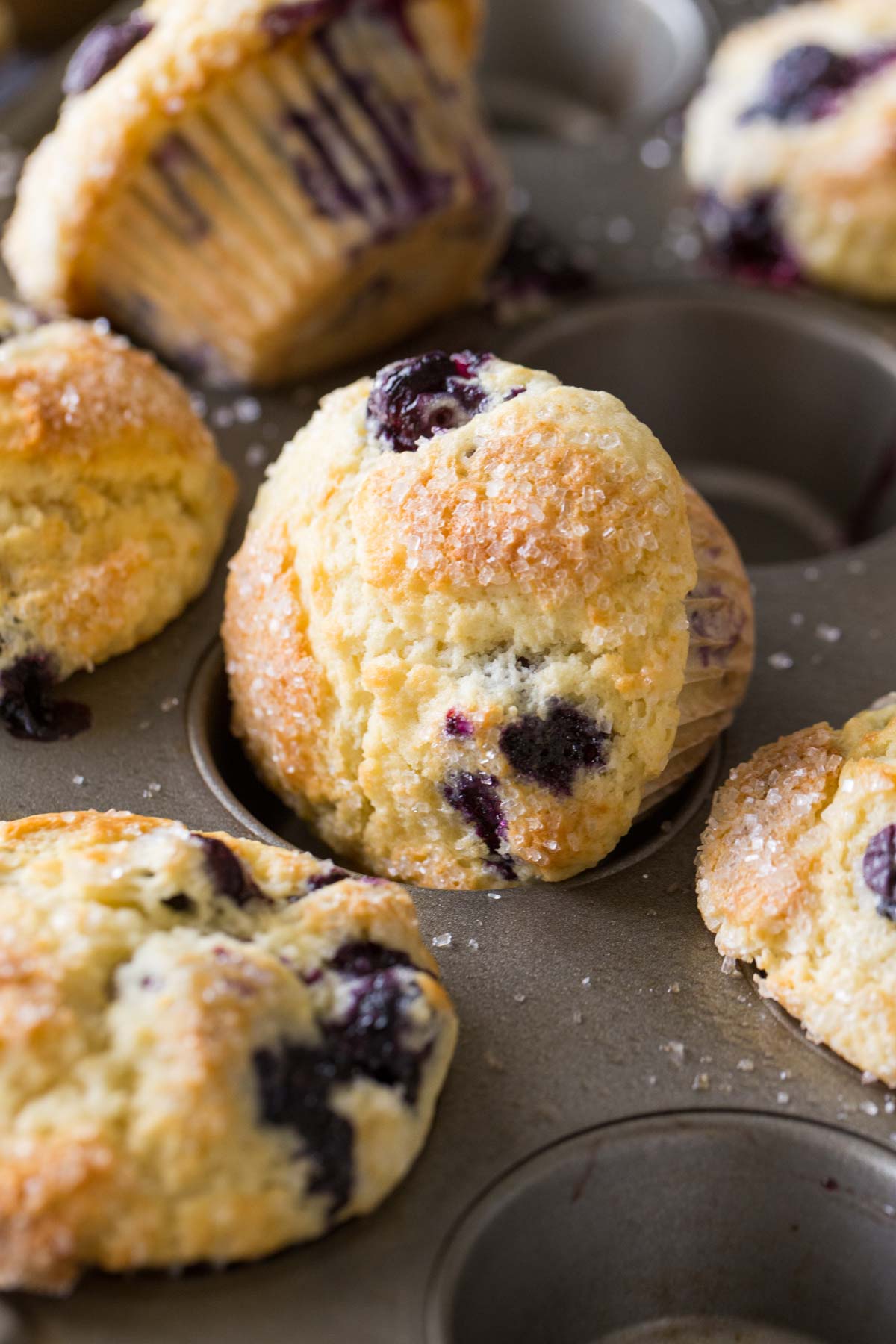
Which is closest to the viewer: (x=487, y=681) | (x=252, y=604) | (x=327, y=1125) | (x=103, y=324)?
(x=327, y=1125)

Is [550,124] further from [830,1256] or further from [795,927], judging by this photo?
[830,1256]

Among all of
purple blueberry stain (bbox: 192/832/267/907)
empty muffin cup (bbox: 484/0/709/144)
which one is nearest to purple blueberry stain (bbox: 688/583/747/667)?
purple blueberry stain (bbox: 192/832/267/907)

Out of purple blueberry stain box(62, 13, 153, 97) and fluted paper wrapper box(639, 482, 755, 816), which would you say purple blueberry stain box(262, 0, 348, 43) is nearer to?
purple blueberry stain box(62, 13, 153, 97)

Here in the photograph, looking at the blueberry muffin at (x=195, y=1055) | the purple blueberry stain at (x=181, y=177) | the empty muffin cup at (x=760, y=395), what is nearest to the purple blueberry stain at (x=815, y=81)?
the empty muffin cup at (x=760, y=395)

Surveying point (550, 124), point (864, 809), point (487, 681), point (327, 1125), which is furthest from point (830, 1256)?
point (550, 124)

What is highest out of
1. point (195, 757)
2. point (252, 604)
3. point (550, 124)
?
point (252, 604)

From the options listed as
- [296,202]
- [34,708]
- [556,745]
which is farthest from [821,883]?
[296,202]

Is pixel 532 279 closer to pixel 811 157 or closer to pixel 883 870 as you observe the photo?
pixel 811 157
